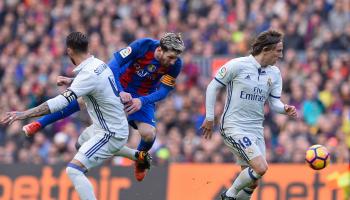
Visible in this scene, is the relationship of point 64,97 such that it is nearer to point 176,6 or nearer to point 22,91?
point 22,91

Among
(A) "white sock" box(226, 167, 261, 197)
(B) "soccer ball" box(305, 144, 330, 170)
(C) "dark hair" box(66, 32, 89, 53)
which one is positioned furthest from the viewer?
(B) "soccer ball" box(305, 144, 330, 170)

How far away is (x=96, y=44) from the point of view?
25.1m

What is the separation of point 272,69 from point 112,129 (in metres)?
2.22

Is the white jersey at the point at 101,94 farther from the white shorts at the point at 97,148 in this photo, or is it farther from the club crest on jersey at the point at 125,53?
the club crest on jersey at the point at 125,53

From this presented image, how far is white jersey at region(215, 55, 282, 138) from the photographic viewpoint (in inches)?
587

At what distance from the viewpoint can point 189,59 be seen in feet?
80.2

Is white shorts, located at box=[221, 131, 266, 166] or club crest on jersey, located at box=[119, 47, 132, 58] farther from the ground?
club crest on jersey, located at box=[119, 47, 132, 58]

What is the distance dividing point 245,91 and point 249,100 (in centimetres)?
13

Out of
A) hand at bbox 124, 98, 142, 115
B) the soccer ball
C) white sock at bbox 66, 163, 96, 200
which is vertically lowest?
white sock at bbox 66, 163, 96, 200

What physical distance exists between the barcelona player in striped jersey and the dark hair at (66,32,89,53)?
2.55 feet

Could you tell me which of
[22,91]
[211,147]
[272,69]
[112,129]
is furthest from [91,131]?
[22,91]

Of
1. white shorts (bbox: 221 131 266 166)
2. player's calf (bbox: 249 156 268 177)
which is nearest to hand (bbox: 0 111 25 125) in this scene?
white shorts (bbox: 221 131 266 166)

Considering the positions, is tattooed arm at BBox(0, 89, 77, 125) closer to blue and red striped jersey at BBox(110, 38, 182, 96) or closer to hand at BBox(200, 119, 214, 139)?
blue and red striped jersey at BBox(110, 38, 182, 96)

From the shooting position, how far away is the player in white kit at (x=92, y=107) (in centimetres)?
1400
